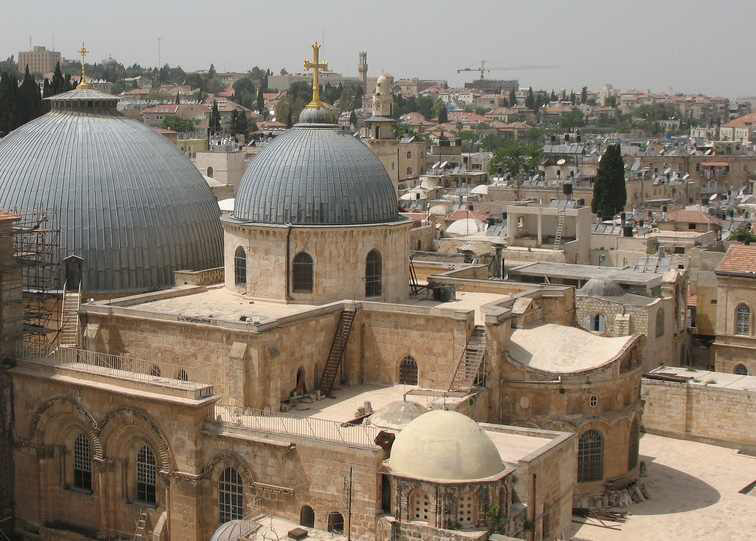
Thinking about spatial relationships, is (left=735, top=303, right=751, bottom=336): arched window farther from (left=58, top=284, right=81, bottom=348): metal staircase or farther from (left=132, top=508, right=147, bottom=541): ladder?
(left=132, top=508, right=147, bottom=541): ladder

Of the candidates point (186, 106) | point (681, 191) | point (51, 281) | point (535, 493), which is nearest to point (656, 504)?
point (535, 493)

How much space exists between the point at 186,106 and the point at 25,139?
10843 cm

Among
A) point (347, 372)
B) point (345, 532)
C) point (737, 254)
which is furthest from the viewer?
point (737, 254)

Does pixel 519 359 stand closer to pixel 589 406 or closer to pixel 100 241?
pixel 589 406

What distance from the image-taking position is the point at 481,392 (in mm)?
30406

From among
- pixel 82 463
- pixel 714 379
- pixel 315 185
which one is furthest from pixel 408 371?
pixel 714 379

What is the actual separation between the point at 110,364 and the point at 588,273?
72.7ft

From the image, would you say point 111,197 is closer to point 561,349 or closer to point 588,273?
point 561,349

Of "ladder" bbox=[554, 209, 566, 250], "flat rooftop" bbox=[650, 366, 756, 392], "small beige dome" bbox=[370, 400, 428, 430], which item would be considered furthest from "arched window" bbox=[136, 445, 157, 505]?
"ladder" bbox=[554, 209, 566, 250]

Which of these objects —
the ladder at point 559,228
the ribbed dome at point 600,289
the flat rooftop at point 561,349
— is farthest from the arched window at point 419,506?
the ladder at point 559,228

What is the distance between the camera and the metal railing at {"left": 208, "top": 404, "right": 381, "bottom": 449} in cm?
2492

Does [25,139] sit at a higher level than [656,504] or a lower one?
higher

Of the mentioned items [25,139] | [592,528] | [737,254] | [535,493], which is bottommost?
[592,528]

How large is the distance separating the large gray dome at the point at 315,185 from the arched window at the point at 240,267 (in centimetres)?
102
